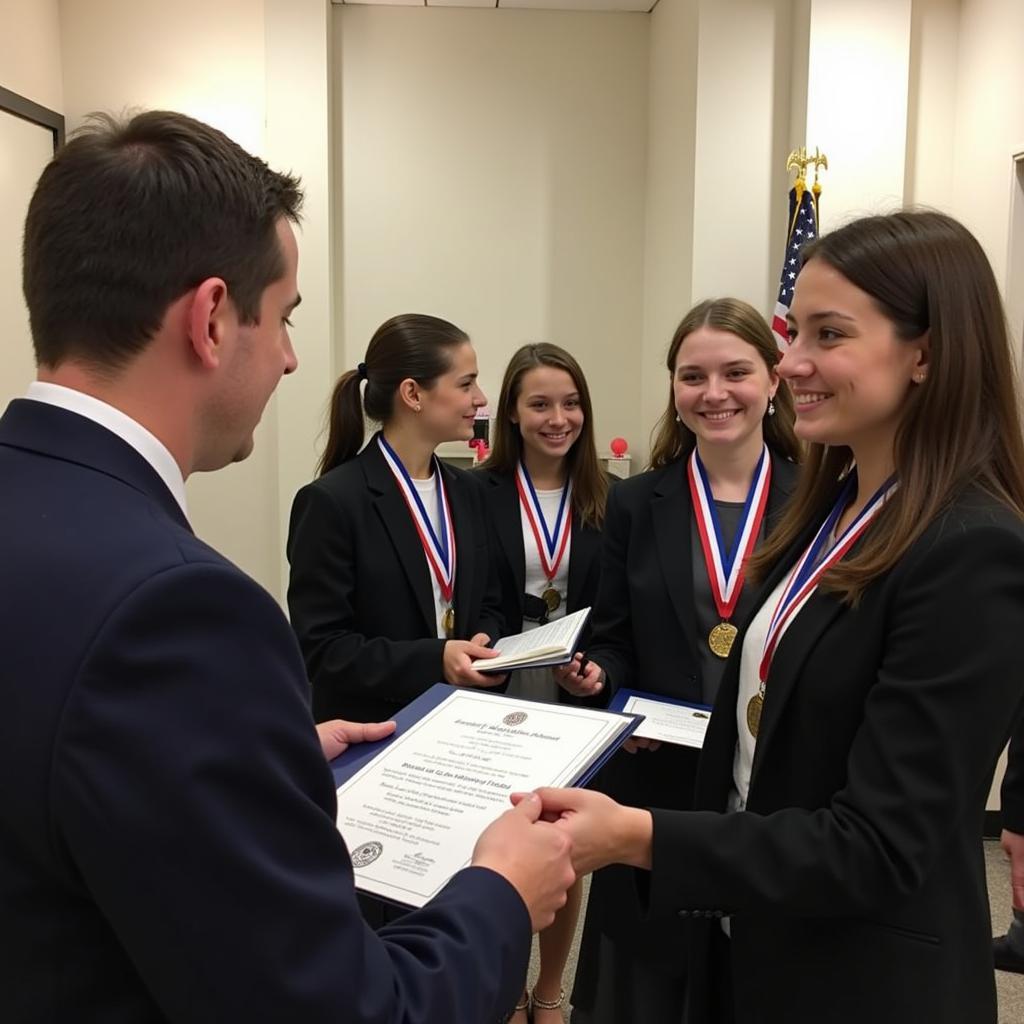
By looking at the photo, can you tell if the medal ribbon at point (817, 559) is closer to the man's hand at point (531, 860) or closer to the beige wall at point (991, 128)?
the man's hand at point (531, 860)

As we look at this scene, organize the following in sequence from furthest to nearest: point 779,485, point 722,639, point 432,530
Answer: point 432,530 → point 779,485 → point 722,639

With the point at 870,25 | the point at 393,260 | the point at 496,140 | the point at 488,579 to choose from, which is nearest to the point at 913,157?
the point at 870,25

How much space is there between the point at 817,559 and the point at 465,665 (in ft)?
3.22

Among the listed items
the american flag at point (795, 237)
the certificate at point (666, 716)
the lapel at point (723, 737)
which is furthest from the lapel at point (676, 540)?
the american flag at point (795, 237)

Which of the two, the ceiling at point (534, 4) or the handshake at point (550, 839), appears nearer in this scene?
the handshake at point (550, 839)

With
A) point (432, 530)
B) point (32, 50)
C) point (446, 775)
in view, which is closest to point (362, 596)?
point (432, 530)

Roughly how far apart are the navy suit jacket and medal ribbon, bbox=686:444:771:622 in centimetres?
142

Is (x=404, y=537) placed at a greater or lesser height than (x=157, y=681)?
lesser

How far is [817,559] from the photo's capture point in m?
1.40

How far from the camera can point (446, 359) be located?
263 centimetres

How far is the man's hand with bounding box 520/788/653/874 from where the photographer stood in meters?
1.19

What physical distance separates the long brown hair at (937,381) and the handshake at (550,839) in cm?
43

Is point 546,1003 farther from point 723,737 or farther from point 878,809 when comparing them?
point 878,809

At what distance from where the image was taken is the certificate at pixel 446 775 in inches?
45.2
